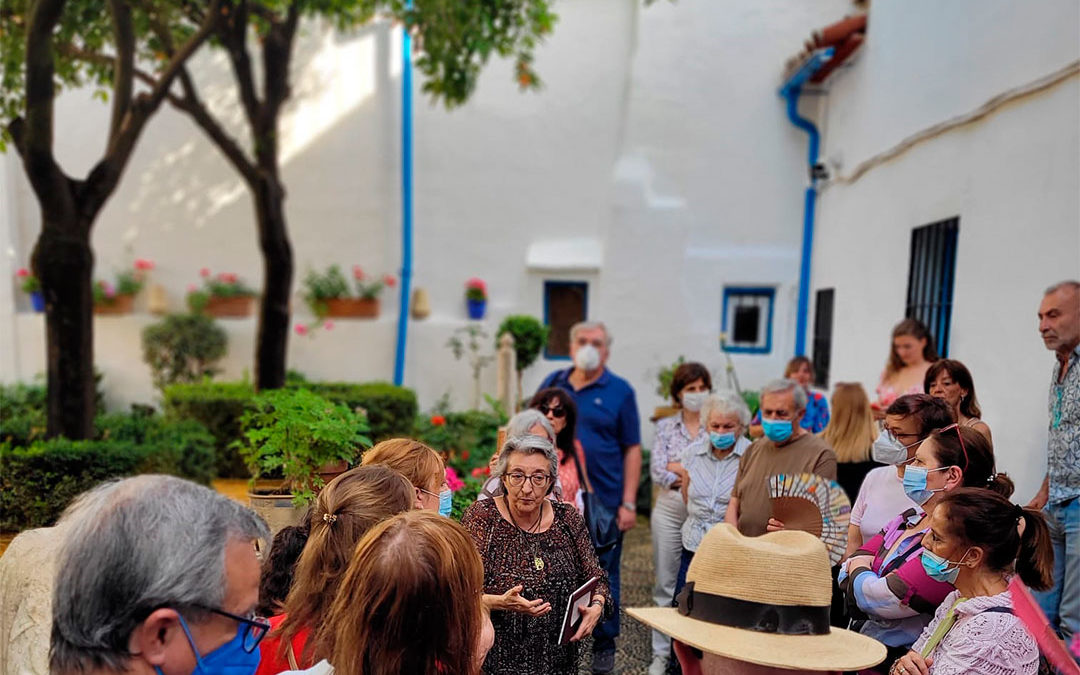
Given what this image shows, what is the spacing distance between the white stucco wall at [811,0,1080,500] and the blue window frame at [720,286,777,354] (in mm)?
1592

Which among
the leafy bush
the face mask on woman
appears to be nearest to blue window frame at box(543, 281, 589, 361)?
the leafy bush

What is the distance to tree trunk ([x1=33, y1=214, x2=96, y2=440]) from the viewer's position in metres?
5.27

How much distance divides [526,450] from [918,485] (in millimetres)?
1493

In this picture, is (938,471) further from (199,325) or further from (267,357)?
(199,325)

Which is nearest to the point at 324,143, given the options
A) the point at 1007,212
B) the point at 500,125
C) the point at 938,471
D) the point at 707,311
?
the point at 500,125

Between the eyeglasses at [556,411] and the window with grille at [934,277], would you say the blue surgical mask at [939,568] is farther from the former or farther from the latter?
the window with grille at [934,277]

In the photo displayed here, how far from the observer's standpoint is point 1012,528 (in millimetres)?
2129

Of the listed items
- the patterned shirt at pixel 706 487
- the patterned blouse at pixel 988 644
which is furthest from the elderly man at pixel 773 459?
the patterned blouse at pixel 988 644

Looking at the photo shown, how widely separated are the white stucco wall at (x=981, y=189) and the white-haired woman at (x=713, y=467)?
5.65 feet

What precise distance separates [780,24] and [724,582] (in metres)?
7.92

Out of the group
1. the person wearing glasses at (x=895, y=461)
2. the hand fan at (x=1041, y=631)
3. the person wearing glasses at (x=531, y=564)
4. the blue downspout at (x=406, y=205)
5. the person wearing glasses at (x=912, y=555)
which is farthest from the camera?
the blue downspout at (x=406, y=205)

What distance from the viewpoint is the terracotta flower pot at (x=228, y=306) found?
33.2 ft

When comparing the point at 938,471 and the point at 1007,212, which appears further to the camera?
the point at 1007,212

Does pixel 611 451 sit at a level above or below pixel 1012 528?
below
